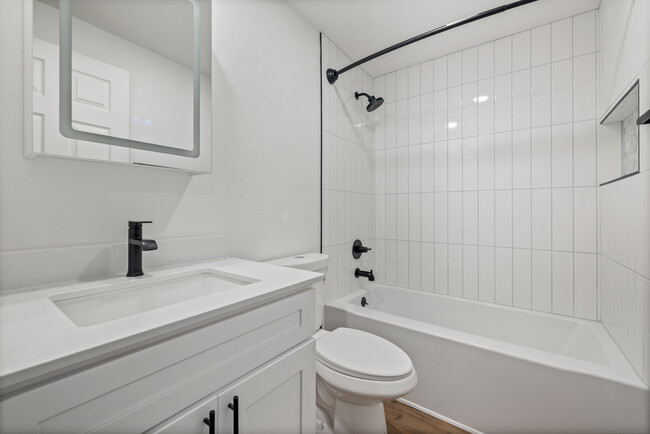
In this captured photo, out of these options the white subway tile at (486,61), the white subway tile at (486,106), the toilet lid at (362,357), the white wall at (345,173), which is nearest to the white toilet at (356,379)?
the toilet lid at (362,357)

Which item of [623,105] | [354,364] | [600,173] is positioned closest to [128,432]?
[354,364]

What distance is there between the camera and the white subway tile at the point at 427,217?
2.17m

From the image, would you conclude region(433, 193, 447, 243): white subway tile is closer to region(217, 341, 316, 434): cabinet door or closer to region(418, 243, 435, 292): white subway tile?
region(418, 243, 435, 292): white subway tile

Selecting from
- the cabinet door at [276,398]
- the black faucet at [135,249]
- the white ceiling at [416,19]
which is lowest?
the cabinet door at [276,398]

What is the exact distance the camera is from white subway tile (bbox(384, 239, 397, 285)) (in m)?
2.36

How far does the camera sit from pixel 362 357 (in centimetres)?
124

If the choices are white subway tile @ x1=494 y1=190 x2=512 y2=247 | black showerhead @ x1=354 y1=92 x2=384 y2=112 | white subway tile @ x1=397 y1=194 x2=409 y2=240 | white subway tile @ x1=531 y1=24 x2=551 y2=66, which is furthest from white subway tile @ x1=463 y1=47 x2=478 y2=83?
white subway tile @ x1=397 y1=194 x2=409 y2=240

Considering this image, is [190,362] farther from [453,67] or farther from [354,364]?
[453,67]

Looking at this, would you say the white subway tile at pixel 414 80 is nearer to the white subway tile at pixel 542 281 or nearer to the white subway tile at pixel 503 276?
the white subway tile at pixel 503 276

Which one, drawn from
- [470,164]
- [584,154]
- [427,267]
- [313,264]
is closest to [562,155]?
[584,154]

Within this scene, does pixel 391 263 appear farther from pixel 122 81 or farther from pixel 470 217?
pixel 122 81

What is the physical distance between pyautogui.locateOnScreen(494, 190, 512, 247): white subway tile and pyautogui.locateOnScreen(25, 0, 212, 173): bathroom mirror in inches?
73.5

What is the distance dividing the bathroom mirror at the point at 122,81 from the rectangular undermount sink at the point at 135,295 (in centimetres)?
40

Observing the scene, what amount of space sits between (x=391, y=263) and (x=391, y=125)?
3.94ft
